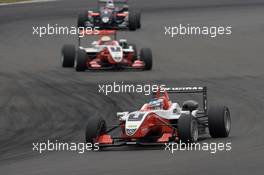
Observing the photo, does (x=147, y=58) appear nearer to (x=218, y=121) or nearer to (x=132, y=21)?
(x=132, y=21)

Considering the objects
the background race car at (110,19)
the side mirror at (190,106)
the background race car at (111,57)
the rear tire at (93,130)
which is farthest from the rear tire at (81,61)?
the rear tire at (93,130)

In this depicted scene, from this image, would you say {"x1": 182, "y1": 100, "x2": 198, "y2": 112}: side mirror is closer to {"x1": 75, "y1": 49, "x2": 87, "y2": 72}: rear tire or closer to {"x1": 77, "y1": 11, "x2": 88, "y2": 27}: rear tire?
{"x1": 75, "y1": 49, "x2": 87, "y2": 72}: rear tire

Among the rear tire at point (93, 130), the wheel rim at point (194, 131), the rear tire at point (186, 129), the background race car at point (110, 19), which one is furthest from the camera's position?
the background race car at point (110, 19)

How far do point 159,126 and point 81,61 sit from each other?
1186cm

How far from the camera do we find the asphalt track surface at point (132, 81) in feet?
52.1

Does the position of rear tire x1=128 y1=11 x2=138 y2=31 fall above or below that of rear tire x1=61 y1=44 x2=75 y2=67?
above

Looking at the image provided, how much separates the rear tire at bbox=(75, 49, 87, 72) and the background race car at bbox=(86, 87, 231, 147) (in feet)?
36.2

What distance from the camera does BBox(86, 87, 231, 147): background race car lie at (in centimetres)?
1766

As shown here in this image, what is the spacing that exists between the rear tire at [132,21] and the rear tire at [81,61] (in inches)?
432

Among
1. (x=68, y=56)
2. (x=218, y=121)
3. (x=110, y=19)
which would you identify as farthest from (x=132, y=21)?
(x=218, y=121)

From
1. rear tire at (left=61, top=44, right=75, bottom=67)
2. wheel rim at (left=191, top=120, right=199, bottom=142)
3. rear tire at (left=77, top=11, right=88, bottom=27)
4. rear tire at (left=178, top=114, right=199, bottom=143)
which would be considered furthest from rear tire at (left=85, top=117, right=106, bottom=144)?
rear tire at (left=77, top=11, right=88, bottom=27)

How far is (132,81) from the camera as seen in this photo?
27.8 meters

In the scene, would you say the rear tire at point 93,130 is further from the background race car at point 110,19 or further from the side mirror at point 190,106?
the background race car at point 110,19

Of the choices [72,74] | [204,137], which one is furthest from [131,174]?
[72,74]
